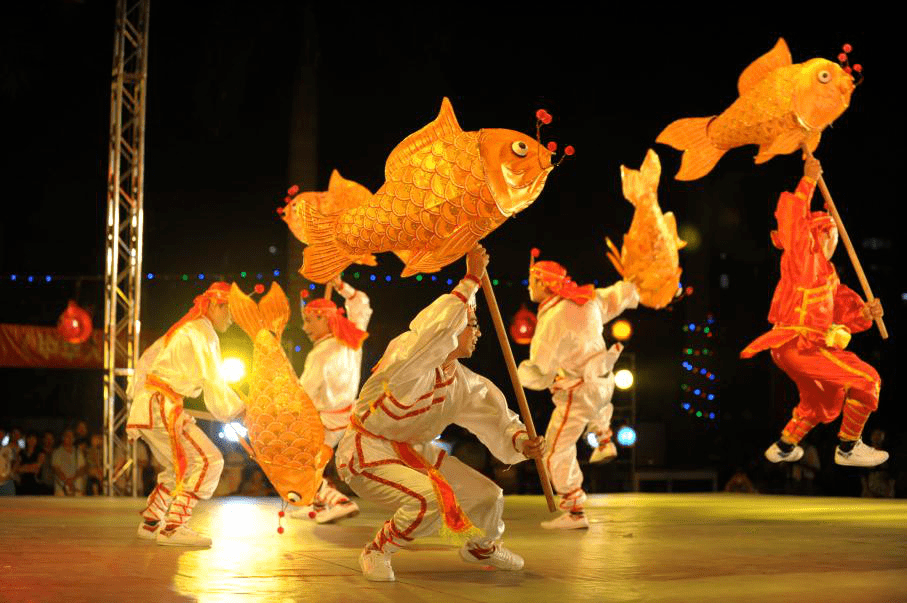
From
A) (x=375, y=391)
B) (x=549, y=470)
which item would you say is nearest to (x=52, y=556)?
(x=375, y=391)

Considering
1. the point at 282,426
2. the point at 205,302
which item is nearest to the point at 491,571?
the point at 282,426

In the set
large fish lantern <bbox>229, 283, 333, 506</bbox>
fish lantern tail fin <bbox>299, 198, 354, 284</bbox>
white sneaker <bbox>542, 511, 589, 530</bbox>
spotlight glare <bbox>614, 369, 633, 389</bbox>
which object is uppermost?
fish lantern tail fin <bbox>299, 198, 354, 284</bbox>

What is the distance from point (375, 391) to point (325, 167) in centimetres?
1134

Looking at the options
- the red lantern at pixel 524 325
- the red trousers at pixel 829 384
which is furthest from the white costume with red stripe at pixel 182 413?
the red lantern at pixel 524 325

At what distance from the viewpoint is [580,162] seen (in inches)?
600

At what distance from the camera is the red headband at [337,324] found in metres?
8.11

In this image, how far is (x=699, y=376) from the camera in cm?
1509

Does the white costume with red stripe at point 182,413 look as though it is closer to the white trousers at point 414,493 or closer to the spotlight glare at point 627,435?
the white trousers at point 414,493

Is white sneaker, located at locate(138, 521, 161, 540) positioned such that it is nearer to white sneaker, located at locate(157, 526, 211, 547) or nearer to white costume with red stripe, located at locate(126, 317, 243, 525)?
white costume with red stripe, located at locate(126, 317, 243, 525)

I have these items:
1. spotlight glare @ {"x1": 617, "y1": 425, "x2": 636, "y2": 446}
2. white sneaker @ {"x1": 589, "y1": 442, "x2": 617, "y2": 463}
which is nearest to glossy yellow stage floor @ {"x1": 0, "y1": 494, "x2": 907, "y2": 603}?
white sneaker @ {"x1": 589, "y1": 442, "x2": 617, "y2": 463}

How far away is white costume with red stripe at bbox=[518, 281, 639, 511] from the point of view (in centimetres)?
746

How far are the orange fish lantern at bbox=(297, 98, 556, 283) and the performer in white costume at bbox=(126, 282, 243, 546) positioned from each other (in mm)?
1761

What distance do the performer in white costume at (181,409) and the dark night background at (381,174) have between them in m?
6.64

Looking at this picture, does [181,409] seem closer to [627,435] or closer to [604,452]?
[604,452]
